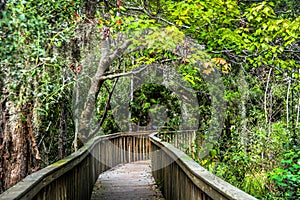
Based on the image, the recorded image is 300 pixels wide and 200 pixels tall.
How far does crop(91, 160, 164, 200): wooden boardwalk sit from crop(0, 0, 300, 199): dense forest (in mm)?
1034

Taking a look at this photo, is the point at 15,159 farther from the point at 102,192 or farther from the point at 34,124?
the point at 102,192

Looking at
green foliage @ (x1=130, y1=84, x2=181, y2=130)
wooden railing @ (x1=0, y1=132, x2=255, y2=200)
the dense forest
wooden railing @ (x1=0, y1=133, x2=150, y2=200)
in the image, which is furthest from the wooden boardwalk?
green foliage @ (x1=130, y1=84, x2=181, y2=130)

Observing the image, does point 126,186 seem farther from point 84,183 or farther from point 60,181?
point 60,181

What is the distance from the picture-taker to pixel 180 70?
719 cm

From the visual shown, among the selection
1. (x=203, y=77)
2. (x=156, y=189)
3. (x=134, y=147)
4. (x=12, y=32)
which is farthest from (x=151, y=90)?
(x=12, y=32)

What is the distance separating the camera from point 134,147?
11.5 m

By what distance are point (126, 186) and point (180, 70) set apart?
8.67 feet

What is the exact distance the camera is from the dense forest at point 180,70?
362 centimetres

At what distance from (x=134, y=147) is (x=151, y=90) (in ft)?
10.4

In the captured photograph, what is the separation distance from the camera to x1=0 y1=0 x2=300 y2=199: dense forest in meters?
3.62

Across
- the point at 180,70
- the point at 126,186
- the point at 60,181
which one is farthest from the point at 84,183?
the point at 180,70

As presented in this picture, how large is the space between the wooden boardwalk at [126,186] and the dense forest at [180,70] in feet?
3.39

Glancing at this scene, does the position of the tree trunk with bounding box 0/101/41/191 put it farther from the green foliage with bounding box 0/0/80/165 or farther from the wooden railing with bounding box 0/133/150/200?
the wooden railing with bounding box 0/133/150/200

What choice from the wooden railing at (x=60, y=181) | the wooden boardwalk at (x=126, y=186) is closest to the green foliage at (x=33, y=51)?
the wooden railing at (x=60, y=181)
